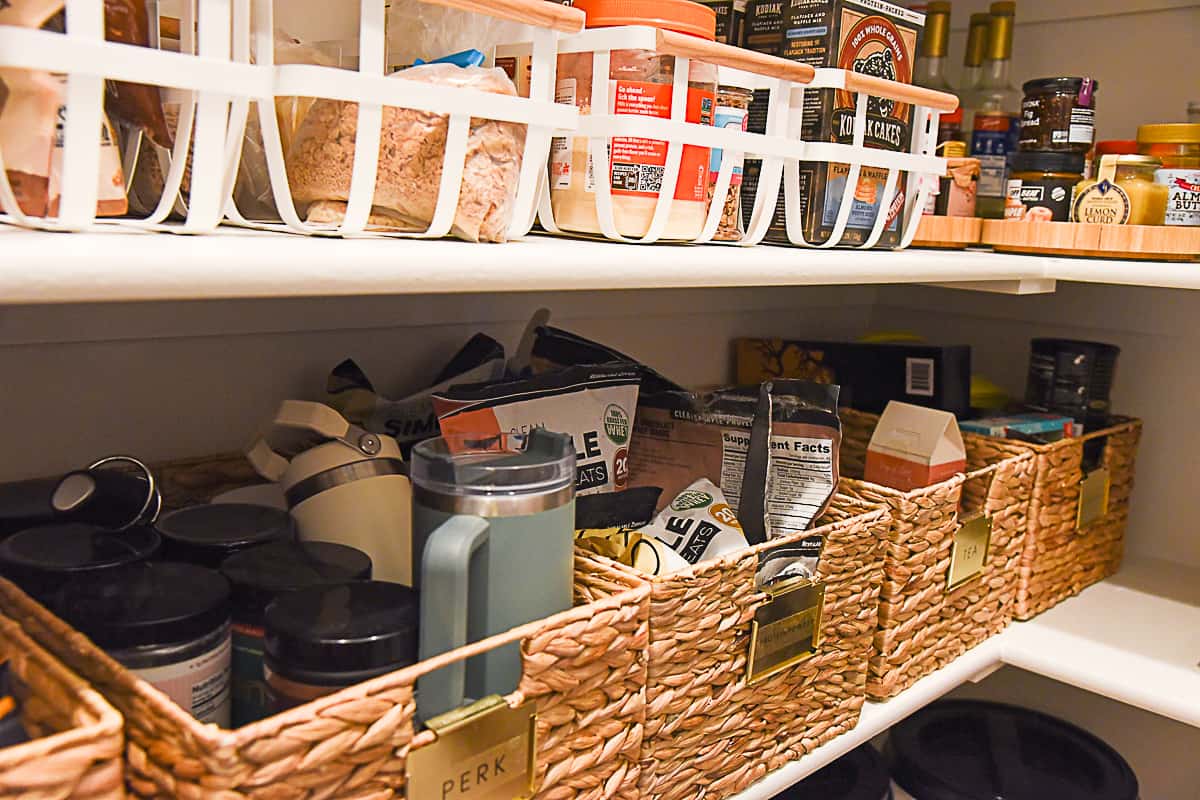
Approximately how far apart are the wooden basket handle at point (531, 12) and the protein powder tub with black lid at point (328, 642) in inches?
13.2

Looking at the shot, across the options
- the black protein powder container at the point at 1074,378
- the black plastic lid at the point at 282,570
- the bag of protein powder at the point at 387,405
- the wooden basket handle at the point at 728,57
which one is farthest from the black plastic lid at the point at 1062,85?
the black plastic lid at the point at 282,570

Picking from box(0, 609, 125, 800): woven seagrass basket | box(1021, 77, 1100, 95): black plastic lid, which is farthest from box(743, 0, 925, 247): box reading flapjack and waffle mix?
box(0, 609, 125, 800): woven seagrass basket

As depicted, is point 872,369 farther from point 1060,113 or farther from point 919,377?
point 1060,113

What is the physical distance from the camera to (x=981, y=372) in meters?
1.59

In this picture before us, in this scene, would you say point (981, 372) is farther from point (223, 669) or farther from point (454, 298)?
point (223, 669)

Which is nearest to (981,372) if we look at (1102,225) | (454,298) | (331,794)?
(1102,225)

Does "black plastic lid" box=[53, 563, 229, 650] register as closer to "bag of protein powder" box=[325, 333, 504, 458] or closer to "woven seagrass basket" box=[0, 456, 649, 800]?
"woven seagrass basket" box=[0, 456, 649, 800]

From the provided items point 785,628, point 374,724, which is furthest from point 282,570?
point 785,628

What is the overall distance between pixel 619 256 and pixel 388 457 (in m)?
0.23

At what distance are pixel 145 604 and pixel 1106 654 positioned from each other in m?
1.05

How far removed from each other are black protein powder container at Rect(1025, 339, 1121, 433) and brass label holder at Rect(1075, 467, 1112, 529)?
6 cm

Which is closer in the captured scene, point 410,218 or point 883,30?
point 410,218

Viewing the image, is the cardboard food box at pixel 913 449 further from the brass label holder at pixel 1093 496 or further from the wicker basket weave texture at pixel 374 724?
the wicker basket weave texture at pixel 374 724

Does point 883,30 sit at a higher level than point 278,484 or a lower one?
higher
